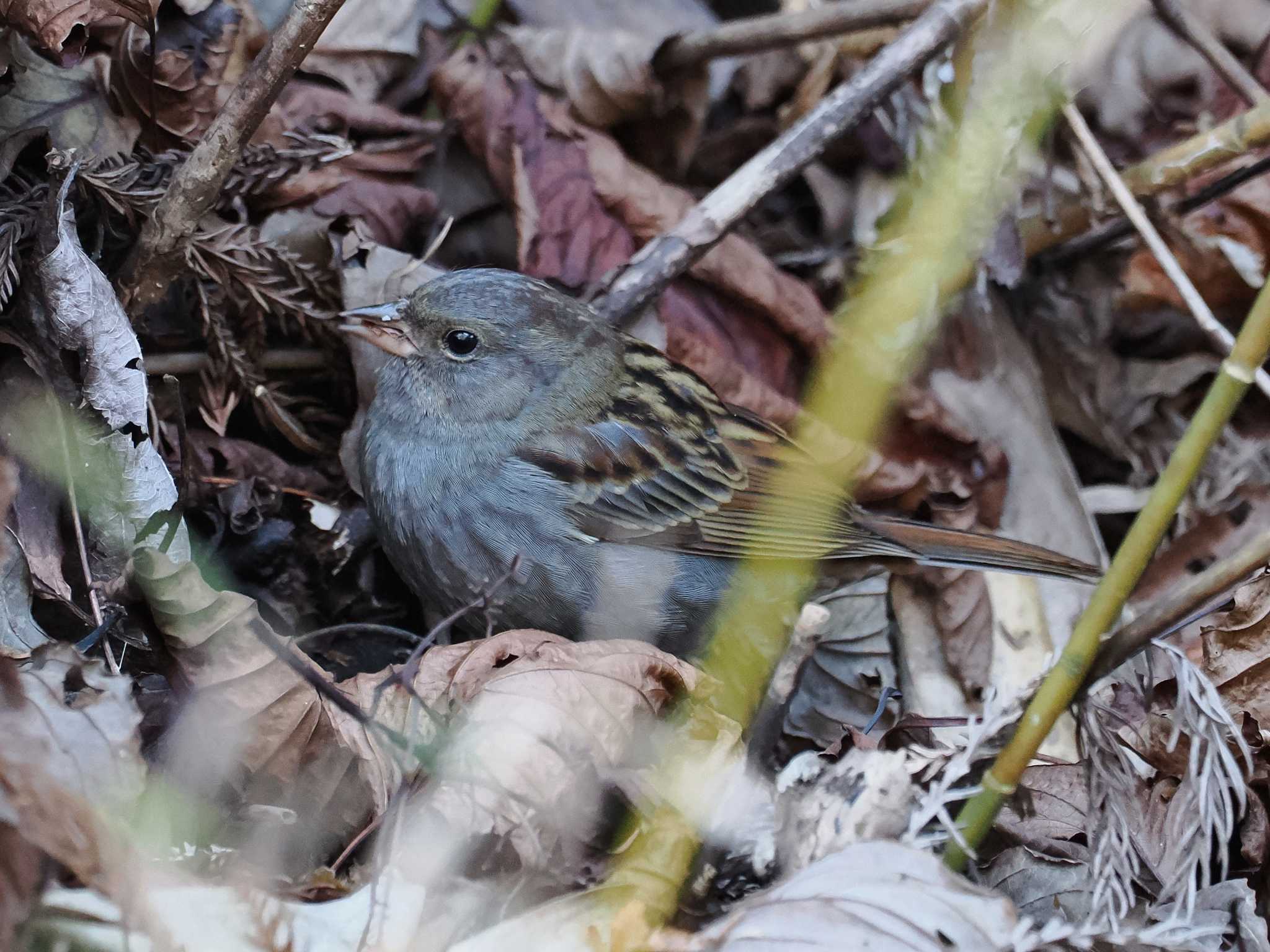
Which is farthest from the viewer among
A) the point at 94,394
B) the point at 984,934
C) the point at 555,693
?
the point at 94,394

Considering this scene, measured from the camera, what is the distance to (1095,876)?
7.56ft

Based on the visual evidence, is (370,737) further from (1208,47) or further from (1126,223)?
(1208,47)

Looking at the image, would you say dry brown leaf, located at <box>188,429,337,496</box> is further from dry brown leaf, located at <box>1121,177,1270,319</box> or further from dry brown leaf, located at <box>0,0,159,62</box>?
dry brown leaf, located at <box>1121,177,1270,319</box>

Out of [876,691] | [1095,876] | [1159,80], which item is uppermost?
[1159,80]

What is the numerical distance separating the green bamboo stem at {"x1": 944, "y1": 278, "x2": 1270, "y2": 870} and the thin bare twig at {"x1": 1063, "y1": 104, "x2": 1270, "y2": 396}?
1.64 m

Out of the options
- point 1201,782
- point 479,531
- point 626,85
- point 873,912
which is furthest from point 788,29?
point 873,912

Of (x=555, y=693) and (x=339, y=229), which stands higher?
(x=339, y=229)

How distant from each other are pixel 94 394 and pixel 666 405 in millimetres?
1437

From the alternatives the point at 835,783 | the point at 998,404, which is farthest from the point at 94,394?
the point at 998,404

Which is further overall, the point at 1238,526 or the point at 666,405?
the point at 1238,526

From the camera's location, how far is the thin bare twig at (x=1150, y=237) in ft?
11.8

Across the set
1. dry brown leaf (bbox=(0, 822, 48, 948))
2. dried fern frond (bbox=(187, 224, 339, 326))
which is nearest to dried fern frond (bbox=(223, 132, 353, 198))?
dried fern frond (bbox=(187, 224, 339, 326))

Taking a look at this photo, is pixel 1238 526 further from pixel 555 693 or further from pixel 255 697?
pixel 255 697

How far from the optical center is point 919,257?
3.77 m
